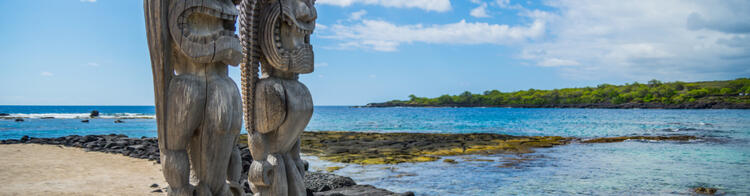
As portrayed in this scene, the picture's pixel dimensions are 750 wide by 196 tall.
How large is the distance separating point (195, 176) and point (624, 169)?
11.9m

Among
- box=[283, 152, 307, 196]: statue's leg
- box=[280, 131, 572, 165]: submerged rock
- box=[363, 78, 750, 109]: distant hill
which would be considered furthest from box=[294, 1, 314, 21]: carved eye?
box=[363, 78, 750, 109]: distant hill

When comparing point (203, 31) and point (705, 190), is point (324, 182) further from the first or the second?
point (705, 190)

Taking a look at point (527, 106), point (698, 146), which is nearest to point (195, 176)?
point (698, 146)

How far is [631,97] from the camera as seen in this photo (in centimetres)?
8675

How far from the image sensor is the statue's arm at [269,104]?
461 centimetres

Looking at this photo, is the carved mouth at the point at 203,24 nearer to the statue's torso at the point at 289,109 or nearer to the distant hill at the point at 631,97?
the statue's torso at the point at 289,109

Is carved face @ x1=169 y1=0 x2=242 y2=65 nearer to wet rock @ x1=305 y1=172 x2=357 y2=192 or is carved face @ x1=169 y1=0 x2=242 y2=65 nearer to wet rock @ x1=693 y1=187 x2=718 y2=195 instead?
wet rock @ x1=305 y1=172 x2=357 y2=192

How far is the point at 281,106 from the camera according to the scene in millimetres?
4625

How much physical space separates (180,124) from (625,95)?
95060mm

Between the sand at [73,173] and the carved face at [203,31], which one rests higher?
the carved face at [203,31]

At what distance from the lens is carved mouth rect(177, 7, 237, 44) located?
3520mm

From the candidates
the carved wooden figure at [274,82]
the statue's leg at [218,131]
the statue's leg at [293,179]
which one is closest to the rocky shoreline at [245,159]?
the statue's leg at [293,179]

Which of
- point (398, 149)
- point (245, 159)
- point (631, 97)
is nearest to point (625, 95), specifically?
point (631, 97)

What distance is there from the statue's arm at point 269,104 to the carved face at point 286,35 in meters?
0.19
